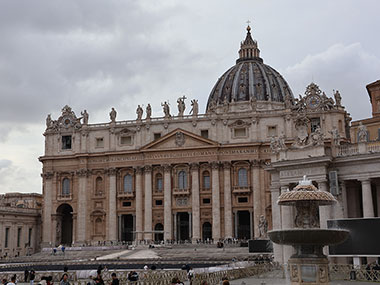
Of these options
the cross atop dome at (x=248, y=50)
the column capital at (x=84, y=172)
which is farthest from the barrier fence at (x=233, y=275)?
the cross atop dome at (x=248, y=50)

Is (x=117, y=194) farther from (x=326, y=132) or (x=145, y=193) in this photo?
(x=326, y=132)

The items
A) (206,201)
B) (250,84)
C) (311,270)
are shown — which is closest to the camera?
(311,270)

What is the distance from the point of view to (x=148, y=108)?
271ft

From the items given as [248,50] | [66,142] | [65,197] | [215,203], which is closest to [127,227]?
[65,197]

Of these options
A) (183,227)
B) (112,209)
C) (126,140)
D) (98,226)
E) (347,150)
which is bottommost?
(183,227)

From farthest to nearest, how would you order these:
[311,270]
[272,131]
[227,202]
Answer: [272,131]
[227,202]
[311,270]

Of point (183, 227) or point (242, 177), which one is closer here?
point (242, 177)

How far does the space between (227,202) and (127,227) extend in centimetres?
1681

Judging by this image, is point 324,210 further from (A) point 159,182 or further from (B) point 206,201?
(A) point 159,182

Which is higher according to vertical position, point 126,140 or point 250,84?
point 250,84

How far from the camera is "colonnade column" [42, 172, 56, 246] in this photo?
83688 mm

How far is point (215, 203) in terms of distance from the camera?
254 ft

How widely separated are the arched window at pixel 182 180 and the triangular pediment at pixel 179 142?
3.76 metres

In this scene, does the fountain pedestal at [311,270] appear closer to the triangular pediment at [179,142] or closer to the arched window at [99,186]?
the triangular pediment at [179,142]
